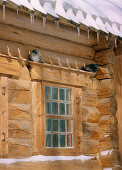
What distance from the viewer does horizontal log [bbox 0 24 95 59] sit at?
25.3 feet

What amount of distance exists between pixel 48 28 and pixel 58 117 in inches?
65.7

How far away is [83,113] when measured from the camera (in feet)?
29.1

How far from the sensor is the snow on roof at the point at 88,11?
7402mm

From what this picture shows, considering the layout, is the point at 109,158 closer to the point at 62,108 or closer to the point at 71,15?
the point at 62,108

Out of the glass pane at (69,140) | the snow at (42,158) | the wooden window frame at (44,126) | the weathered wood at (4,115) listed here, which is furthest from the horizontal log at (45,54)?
the snow at (42,158)

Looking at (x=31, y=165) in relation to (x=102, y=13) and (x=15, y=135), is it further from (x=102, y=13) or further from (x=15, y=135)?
(x=102, y=13)

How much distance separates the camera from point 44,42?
8344 millimetres

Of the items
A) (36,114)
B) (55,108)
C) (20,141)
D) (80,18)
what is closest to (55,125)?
(55,108)

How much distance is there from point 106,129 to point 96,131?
11.0 inches

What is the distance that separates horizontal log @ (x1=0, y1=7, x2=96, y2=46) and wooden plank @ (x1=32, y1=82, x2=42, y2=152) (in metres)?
1.04

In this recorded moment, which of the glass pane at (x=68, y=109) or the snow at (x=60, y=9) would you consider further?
the glass pane at (x=68, y=109)

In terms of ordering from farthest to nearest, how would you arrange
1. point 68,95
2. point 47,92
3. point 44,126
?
point 68,95 → point 47,92 → point 44,126

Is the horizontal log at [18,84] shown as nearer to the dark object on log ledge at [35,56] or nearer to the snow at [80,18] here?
the dark object on log ledge at [35,56]

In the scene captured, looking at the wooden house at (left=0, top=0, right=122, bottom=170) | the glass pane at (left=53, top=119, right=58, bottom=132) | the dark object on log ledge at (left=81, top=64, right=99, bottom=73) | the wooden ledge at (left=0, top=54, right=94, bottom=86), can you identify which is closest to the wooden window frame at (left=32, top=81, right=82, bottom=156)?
the wooden house at (left=0, top=0, right=122, bottom=170)
